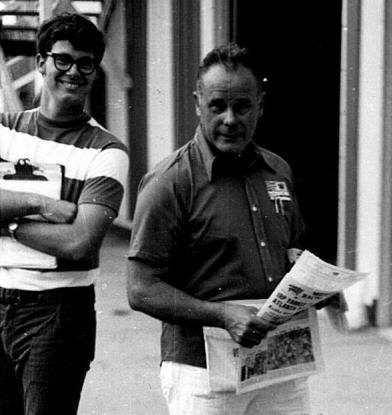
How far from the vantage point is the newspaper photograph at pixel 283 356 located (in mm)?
2756

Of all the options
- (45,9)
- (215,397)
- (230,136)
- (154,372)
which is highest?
(45,9)

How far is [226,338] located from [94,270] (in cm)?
64

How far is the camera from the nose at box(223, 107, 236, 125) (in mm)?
2730

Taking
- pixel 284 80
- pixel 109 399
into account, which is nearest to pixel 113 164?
pixel 109 399

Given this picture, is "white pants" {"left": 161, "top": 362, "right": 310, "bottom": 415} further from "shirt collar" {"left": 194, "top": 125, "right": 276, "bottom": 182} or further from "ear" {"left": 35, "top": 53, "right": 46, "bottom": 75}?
"ear" {"left": 35, "top": 53, "right": 46, "bottom": 75}

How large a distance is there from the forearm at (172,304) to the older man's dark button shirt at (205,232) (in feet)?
0.19

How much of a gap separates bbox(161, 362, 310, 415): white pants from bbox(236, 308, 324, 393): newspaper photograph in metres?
0.05

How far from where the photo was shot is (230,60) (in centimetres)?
279

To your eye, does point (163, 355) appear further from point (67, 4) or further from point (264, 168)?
point (67, 4)

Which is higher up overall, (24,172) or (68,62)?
(68,62)

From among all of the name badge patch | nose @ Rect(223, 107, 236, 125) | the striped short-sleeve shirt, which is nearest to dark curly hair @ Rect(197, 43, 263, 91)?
nose @ Rect(223, 107, 236, 125)

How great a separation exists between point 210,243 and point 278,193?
327 millimetres

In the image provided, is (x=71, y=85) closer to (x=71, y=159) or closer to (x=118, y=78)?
(x=71, y=159)

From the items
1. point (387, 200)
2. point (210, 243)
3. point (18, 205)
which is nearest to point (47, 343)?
point (18, 205)
